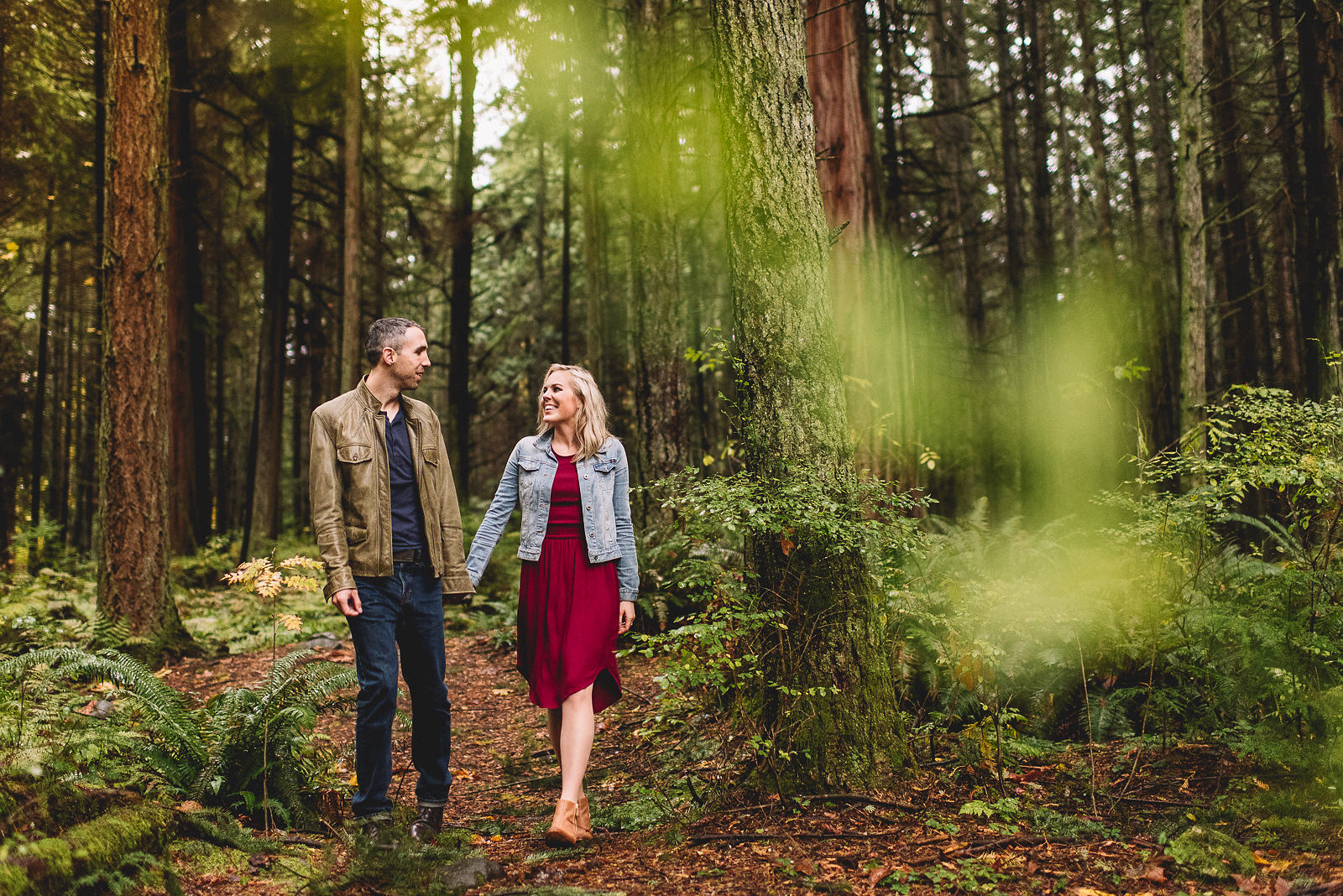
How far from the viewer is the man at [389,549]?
3.74 meters

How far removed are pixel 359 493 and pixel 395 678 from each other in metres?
0.91

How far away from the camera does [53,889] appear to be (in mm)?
2453

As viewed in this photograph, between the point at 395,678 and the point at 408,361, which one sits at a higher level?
the point at 408,361

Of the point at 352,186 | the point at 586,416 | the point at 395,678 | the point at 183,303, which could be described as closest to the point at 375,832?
the point at 395,678

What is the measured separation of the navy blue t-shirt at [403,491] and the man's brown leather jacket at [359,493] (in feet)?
0.11

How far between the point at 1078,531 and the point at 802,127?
460 centimetres

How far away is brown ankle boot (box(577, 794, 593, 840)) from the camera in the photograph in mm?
3802

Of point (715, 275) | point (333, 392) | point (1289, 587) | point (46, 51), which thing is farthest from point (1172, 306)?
point (46, 51)

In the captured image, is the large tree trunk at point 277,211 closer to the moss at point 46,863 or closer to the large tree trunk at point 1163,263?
the moss at point 46,863

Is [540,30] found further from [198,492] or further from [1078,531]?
[1078,531]

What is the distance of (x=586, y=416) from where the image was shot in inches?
166

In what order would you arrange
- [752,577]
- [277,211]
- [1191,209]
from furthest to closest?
[277,211]
[1191,209]
[752,577]

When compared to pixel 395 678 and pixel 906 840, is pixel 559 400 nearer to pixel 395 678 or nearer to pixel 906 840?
pixel 395 678

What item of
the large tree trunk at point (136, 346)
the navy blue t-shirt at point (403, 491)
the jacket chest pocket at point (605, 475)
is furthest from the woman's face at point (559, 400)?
the large tree trunk at point (136, 346)
